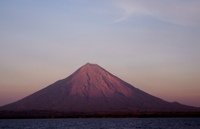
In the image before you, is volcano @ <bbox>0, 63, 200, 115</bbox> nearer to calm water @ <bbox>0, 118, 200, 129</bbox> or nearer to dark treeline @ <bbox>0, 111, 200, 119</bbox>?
dark treeline @ <bbox>0, 111, 200, 119</bbox>

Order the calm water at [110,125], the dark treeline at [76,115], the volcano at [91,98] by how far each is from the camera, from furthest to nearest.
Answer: the volcano at [91,98] < the dark treeline at [76,115] < the calm water at [110,125]

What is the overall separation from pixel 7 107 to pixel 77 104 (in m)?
30.4

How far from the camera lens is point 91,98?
14788 centimetres

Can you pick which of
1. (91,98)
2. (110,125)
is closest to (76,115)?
(91,98)

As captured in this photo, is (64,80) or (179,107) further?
(64,80)

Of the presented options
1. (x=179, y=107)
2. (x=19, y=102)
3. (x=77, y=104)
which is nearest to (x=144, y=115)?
(x=77, y=104)

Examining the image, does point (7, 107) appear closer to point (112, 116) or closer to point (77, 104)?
point (77, 104)

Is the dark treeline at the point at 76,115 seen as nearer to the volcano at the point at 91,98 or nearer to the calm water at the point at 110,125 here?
the volcano at the point at 91,98

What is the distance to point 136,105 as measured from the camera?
14025 centimetres

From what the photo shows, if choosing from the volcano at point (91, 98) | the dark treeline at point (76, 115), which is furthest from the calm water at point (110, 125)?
the volcano at point (91, 98)

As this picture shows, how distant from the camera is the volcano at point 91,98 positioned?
455ft

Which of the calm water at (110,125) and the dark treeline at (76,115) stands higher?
the dark treeline at (76,115)

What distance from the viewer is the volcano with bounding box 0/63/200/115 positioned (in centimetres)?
13862

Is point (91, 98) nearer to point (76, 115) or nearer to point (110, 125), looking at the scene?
point (76, 115)
